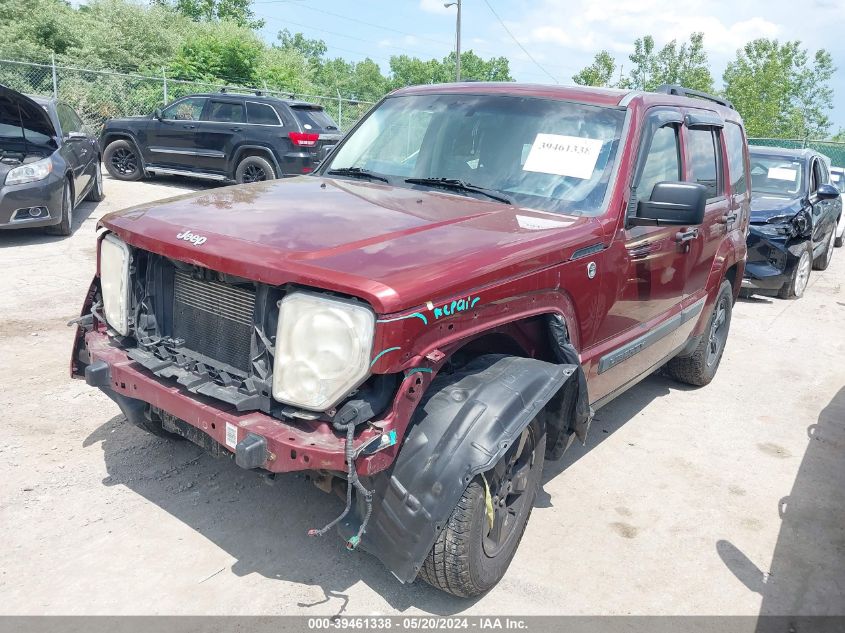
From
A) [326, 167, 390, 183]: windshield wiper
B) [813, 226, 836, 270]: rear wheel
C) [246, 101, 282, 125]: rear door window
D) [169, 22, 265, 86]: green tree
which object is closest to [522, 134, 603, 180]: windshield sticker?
[326, 167, 390, 183]: windshield wiper

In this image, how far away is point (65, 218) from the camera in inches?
351

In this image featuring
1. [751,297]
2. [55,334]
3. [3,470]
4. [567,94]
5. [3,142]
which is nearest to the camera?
[3,470]

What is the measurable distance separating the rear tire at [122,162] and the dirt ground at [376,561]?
30.8 ft

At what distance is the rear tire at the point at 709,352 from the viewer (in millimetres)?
5523

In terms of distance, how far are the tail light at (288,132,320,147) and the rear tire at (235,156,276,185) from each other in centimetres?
61

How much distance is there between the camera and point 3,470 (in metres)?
3.74

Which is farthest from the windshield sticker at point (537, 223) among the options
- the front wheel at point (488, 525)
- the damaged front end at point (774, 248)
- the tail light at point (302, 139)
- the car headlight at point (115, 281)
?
the tail light at point (302, 139)

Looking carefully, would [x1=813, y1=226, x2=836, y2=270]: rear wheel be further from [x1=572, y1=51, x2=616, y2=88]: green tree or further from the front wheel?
[x1=572, y1=51, x2=616, y2=88]: green tree

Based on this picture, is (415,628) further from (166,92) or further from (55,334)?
(166,92)

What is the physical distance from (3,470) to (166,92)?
19073 millimetres

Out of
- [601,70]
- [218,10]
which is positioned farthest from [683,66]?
[218,10]

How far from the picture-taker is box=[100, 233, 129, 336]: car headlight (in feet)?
10.4

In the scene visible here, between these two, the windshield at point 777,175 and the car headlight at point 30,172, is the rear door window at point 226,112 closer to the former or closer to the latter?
the car headlight at point 30,172

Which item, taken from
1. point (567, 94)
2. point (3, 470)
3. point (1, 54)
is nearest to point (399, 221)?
point (567, 94)
